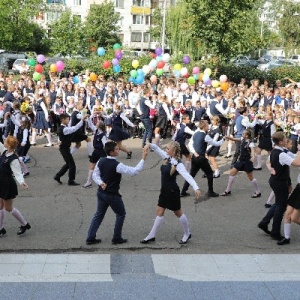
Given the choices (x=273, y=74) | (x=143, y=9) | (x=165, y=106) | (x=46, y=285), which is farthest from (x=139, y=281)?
(x=143, y=9)

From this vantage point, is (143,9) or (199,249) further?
(143,9)

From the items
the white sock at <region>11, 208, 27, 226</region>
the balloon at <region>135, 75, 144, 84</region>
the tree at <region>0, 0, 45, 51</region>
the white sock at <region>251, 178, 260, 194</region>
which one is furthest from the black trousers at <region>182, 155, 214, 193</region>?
the tree at <region>0, 0, 45, 51</region>

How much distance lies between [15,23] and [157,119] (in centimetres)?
2647

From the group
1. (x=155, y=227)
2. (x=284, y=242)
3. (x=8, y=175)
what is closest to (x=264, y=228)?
(x=284, y=242)

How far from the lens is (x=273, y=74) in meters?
27.3

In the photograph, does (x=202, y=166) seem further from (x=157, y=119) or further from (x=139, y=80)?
(x=139, y=80)

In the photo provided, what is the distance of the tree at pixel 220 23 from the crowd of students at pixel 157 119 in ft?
20.3

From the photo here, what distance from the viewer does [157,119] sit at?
15.6m

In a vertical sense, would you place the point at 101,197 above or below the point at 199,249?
above

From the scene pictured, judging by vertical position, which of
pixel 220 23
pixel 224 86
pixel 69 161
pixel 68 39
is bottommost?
pixel 69 161

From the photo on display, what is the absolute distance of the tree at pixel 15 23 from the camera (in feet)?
120

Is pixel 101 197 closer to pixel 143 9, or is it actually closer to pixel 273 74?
pixel 273 74

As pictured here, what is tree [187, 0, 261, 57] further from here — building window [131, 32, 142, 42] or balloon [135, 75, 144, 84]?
building window [131, 32, 142, 42]

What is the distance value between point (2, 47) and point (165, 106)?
26137mm
